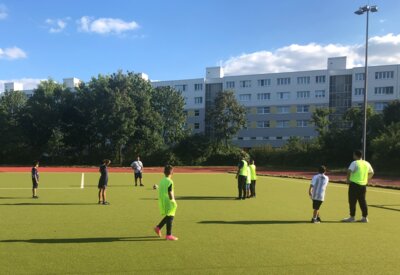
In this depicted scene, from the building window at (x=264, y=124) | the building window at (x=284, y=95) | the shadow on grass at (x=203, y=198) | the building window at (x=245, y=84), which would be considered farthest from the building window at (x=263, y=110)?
the shadow on grass at (x=203, y=198)

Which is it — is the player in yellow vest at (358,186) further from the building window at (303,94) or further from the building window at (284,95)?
the building window at (284,95)

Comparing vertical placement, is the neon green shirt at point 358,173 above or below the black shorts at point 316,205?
above

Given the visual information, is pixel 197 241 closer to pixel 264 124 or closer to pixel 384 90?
pixel 384 90

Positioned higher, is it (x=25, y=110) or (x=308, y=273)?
(x=25, y=110)

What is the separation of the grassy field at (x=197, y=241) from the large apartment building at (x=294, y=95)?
67.6m

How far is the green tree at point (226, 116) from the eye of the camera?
69.2m

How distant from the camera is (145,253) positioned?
7.39m

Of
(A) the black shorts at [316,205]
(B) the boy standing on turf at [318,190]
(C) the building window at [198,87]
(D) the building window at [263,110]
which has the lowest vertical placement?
(A) the black shorts at [316,205]

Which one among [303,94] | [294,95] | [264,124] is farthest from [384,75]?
[264,124]

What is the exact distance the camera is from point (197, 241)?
837cm

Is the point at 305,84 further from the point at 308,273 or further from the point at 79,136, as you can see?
the point at 308,273

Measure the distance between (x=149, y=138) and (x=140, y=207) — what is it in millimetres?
45594

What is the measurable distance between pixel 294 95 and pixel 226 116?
65.0 ft

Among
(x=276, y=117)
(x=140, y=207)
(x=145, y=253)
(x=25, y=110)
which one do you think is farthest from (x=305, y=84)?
(x=145, y=253)
